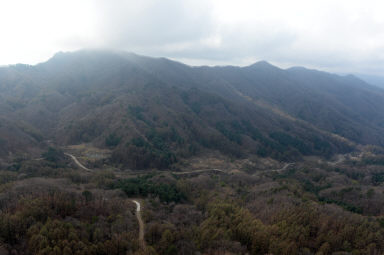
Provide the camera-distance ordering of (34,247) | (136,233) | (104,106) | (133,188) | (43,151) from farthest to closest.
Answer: (104,106), (43,151), (133,188), (136,233), (34,247)

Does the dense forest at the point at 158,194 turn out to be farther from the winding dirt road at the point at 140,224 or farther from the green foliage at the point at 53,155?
the green foliage at the point at 53,155

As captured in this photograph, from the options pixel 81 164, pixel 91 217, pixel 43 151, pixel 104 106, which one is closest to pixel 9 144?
pixel 43 151

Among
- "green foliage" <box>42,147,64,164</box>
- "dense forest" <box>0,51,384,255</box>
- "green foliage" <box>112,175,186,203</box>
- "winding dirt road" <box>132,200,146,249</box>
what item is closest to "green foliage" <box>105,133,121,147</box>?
"dense forest" <box>0,51,384,255</box>

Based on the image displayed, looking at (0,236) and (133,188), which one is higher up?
(0,236)

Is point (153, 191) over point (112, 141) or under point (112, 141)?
over

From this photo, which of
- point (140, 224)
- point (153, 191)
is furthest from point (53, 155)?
point (140, 224)

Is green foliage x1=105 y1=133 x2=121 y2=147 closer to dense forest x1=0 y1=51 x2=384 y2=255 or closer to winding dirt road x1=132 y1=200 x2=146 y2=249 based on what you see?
dense forest x1=0 y1=51 x2=384 y2=255

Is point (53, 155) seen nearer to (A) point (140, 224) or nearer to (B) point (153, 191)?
(B) point (153, 191)

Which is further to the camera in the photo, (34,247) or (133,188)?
(133,188)

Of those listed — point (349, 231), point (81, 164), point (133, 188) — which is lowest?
point (81, 164)

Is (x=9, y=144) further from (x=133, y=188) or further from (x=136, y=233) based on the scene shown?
(x=136, y=233)

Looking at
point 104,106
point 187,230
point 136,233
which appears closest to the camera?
point 136,233
